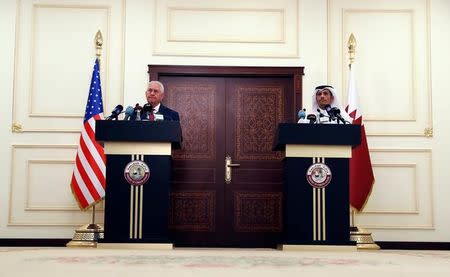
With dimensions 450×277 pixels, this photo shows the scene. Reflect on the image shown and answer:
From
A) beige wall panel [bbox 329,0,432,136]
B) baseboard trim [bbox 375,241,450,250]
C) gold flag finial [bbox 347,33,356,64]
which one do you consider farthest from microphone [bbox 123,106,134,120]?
baseboard trim [bbox 375,241,450,250]

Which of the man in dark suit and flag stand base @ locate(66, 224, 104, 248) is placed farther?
flag stand base @ locate(66, 224, 104, 248)

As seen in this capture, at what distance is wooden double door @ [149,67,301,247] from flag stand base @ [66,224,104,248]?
1030 mm

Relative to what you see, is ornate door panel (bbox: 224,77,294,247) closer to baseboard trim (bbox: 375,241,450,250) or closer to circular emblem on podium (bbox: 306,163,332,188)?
baseboard trim (bbox: 375,241,450,250)

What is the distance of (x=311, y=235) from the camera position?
499 centimetres

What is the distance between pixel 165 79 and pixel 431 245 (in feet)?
11.4

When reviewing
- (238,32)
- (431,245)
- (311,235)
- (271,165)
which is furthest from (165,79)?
(431,245)

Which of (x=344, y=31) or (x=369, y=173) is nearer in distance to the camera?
(x=369, y=173)

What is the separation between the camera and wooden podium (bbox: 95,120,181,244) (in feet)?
16.3

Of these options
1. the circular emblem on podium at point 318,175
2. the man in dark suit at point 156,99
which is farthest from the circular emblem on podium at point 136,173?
the circular emblem on podium at point 318,175

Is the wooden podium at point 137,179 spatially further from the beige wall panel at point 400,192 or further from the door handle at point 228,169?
the beige wall panel at point 400,192

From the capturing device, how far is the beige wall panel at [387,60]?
23.2 feet

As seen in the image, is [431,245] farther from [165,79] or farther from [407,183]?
[165,79]

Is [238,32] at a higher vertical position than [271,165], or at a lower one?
higher

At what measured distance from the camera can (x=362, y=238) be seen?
6.29 m
